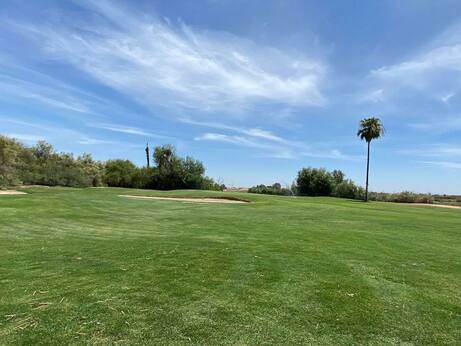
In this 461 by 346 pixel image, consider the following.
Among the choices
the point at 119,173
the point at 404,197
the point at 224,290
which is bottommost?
the point at 224,290

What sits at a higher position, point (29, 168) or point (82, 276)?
point (29, 168)

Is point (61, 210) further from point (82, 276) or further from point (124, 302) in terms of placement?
point (124, 302)

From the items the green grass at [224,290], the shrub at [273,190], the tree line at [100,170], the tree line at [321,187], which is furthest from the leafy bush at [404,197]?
the green grass at [224,290]

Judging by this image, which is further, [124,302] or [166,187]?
[166,187]

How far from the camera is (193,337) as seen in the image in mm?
4363

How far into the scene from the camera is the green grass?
4543 millimetres

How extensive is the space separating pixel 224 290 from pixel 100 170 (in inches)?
2702

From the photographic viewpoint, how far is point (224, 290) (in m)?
6.01

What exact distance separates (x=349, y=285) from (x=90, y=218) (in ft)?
41.7

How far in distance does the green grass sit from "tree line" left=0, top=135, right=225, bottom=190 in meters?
50.3

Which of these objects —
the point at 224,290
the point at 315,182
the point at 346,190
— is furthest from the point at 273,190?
the point at 224,290

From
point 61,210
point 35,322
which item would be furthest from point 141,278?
point 61,210

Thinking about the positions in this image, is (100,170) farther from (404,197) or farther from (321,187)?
(404,197)

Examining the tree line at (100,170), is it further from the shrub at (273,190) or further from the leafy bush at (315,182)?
the leafy bush at (315,182)
